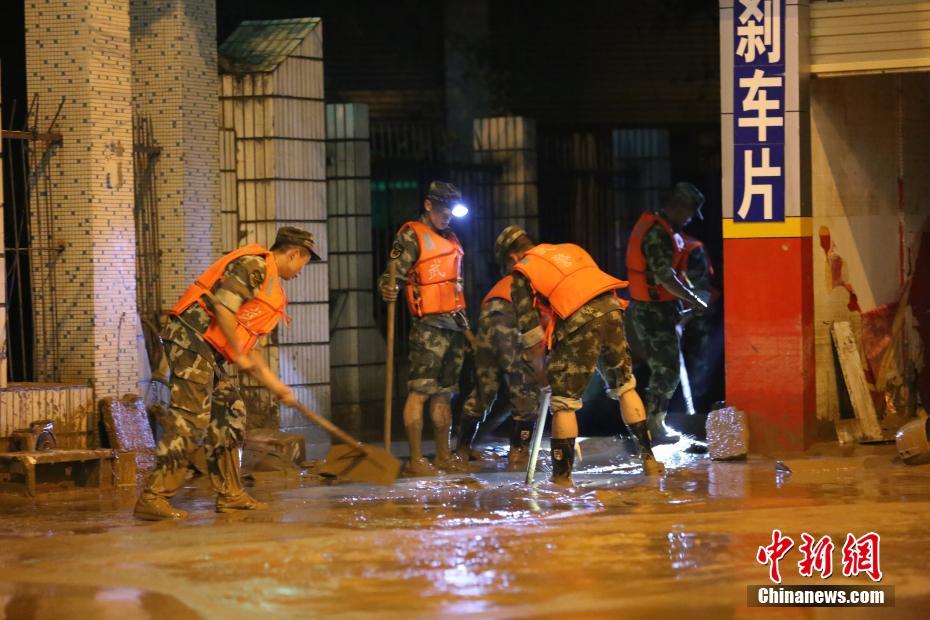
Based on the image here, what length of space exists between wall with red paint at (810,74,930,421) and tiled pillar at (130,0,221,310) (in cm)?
497

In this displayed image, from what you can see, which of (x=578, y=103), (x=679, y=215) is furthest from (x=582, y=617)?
(x=578, y=103)

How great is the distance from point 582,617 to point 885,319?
6.37 metres

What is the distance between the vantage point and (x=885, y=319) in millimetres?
11516

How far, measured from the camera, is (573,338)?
9234 mm

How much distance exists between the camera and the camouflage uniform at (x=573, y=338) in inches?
362

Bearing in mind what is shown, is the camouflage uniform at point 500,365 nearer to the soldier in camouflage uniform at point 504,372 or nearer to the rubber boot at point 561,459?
the soldier in camouflage uniform at point 504,372

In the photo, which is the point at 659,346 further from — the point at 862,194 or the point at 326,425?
the point at 326,425

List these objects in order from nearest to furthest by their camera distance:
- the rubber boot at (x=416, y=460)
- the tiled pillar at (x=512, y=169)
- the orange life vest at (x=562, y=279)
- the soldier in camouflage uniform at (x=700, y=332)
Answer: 1. the orange life vest at (x=562, y=279)
2. the rubber boot at (x=416, y=460)
3. the soldier in camouflage uniform at (x=700, y=332)
4. the tiled pillar at (x=512, y=169)

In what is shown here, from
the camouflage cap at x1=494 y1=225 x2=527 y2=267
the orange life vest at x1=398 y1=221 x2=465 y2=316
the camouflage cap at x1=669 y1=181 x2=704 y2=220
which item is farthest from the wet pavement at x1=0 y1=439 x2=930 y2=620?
the camouflage cap at x1=669 y1=181 x2=704 y2=220

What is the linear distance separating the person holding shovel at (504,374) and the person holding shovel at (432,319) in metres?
0.23

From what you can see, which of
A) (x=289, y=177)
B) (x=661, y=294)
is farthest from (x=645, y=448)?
(x=289, y=177)

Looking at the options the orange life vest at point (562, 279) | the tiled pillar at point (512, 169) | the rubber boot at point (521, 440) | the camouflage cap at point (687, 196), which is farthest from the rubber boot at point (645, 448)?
the tiled pillar at point (512, 169)

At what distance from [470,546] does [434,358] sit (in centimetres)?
320

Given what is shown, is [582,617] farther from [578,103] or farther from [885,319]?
[578,103]
